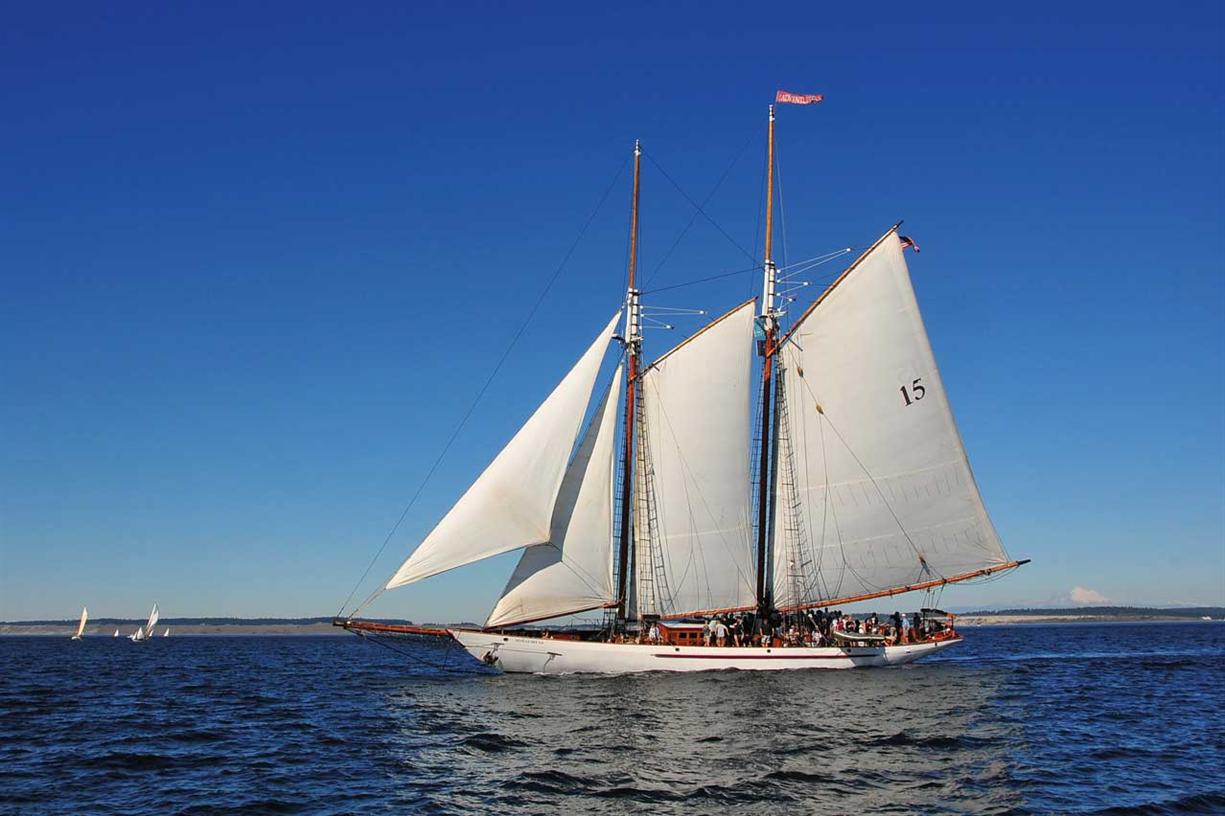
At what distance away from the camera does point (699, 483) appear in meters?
48.6

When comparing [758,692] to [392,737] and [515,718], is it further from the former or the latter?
[392,737]

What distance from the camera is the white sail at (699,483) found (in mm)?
48500

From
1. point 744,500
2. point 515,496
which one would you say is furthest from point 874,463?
point 515,496

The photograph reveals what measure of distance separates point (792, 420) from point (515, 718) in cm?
2573

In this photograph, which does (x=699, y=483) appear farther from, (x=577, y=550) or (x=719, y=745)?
(x=719, y=745)

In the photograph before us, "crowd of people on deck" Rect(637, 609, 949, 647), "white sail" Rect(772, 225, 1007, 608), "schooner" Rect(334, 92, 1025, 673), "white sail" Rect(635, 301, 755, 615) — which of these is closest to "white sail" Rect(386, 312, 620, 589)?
"schooner" Rect(334, 92, 1025, 673)

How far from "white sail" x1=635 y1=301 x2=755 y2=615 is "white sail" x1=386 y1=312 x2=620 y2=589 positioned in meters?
6.03

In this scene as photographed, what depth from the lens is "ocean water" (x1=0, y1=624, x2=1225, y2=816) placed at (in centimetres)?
1998

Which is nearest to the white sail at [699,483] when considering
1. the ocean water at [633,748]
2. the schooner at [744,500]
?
the schooner at [744,500]

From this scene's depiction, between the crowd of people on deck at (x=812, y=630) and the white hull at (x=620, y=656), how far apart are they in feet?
3.56

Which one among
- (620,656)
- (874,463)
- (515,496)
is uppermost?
(874,463)

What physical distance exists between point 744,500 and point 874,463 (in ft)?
21.7

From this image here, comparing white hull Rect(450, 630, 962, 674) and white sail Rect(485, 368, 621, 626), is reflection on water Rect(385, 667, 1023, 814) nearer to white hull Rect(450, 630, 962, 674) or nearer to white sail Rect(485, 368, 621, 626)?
white hull Rect(450, 630, 962, 674)

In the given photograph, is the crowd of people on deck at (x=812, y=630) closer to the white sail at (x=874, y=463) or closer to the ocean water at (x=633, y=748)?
the white sail at (x=874, y=463)
